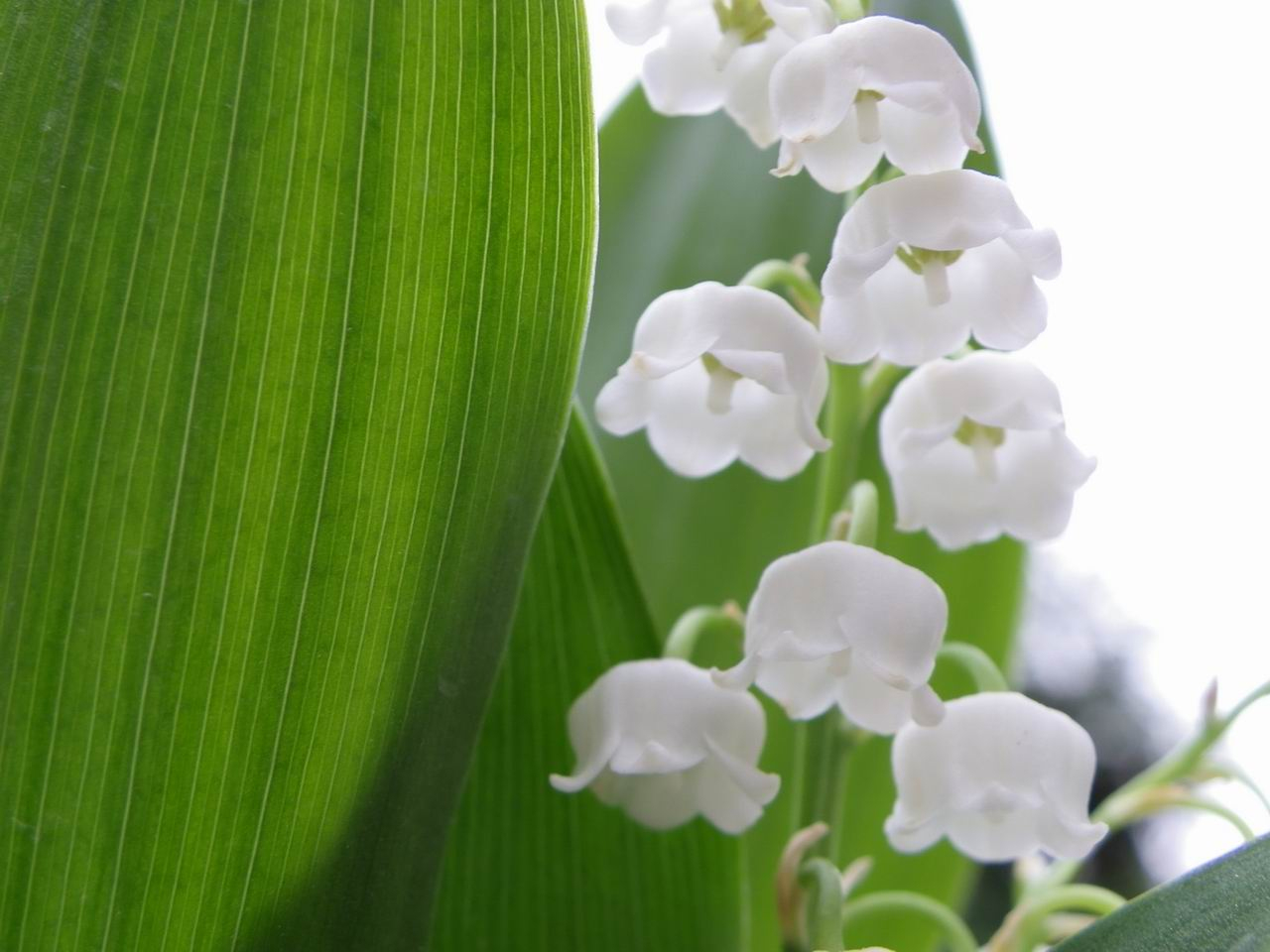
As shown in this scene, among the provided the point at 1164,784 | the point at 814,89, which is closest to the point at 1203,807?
the point at 1164,784

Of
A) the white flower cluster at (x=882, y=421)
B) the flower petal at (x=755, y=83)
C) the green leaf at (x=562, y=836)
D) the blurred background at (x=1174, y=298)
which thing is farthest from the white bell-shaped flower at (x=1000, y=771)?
the blurred background at (x=1174, y=298)

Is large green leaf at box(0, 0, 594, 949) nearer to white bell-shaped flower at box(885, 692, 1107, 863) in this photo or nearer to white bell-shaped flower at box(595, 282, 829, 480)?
white bell-shaped flower at box(595, 282, 829, 480)

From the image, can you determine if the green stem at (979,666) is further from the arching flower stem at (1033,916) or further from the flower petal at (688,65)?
the flower petal at (688,65)

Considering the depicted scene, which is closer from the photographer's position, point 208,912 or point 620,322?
point 208,912

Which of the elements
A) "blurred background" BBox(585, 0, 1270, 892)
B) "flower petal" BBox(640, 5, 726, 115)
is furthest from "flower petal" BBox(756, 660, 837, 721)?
"blurred background" BBox(585, 0, 1270, 892)

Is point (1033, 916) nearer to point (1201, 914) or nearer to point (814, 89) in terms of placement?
point (1201, 914)

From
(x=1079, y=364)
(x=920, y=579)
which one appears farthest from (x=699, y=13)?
(x=1079, y=364)

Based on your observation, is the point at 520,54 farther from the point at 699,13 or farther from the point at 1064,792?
the point at 1064,792

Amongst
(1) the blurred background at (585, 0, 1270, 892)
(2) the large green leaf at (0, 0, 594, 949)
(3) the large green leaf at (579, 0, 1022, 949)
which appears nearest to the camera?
(2) the large green leaf at (0, 0, 594, 949)
